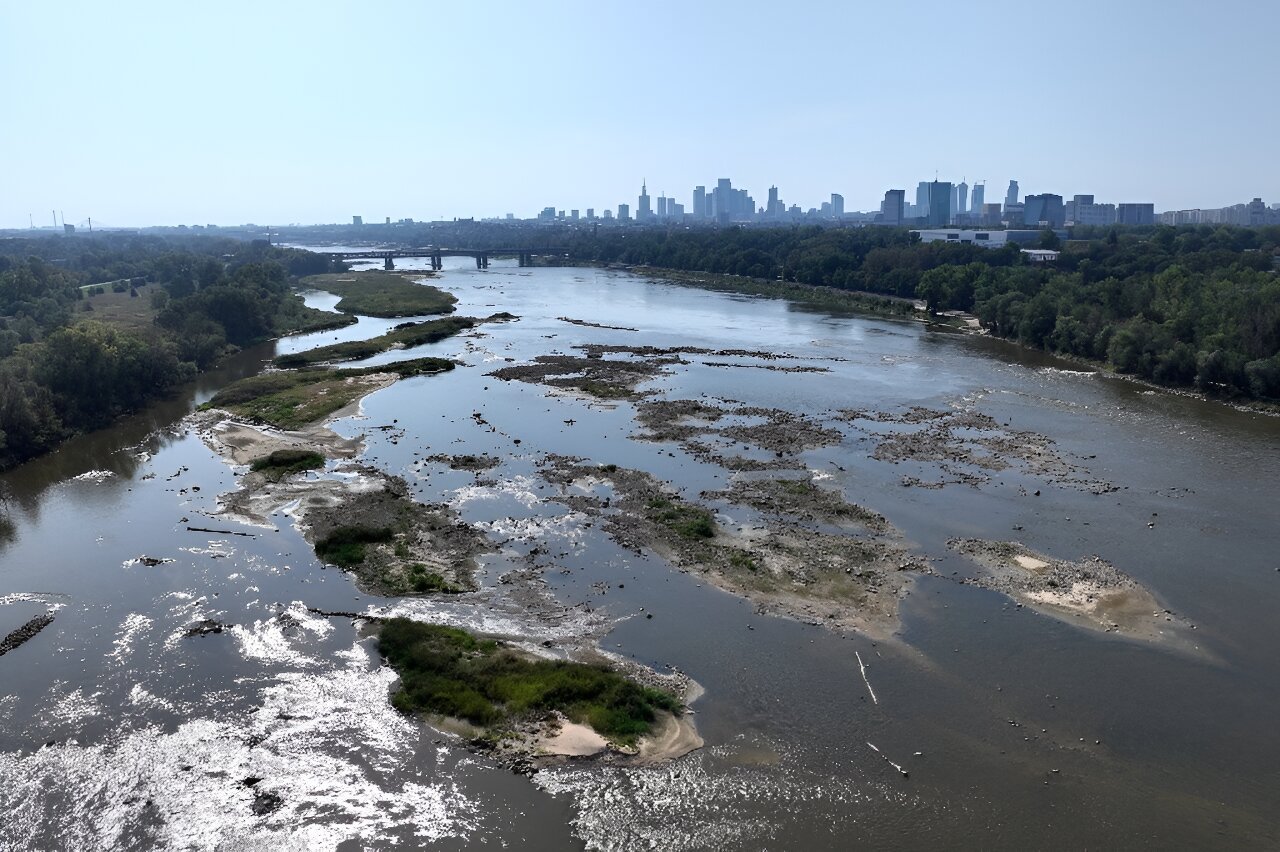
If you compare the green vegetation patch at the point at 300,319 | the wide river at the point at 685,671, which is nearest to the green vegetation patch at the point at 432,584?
the wide river at the point at 685,671

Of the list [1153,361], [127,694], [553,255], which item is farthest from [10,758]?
[553,255]

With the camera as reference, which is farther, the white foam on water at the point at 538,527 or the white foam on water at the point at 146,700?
the white foam on water at the point at 538,527

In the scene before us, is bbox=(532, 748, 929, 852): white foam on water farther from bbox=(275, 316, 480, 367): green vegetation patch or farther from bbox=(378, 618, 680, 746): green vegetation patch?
bbox=(275, 316, 480, 367): green vegetation patch

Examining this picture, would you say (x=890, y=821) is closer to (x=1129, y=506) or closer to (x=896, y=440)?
(x=1129, y=506)

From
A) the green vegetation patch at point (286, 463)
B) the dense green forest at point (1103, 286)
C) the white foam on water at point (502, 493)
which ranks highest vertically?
the dense green forest at point (1103, 286)

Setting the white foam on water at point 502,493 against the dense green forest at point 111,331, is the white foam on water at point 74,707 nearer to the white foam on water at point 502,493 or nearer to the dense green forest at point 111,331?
the white foam on water at point 502,493

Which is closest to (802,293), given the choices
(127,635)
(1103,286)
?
(1103,286)
